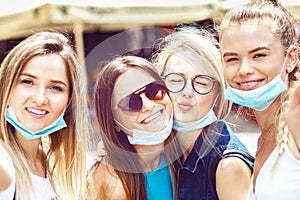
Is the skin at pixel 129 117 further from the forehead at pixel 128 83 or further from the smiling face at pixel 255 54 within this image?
the smiling face at pixel 255 54

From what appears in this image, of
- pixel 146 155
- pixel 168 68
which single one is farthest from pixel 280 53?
pixel 146 155

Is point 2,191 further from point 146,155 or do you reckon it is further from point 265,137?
point 265,137

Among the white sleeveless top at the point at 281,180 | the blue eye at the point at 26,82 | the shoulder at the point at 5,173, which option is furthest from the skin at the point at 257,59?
the shoulder at the point at 5,173

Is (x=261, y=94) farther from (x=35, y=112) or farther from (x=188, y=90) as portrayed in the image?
(x=35, y=112)

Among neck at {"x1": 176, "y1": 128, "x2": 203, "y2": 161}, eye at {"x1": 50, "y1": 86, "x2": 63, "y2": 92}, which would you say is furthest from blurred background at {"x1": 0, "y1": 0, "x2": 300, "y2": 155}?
eye at {"x1": 50, "y1": 86, "x2": 63, "y2": 92}

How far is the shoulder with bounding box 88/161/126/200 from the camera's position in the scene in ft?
8.07

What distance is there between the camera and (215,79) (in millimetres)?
2512

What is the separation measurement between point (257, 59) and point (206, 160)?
499 millimetres

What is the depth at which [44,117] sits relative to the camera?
2365mm

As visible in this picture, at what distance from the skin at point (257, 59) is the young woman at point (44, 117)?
2.20ft

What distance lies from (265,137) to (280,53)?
1.11 feet

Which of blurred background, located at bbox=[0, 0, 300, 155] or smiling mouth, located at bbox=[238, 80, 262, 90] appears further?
blurred background, located at bbox=[0, 0, 300, 155]

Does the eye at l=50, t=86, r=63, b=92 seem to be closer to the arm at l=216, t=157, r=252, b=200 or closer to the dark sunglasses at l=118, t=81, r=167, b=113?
the dark sunglasses at l=118, t=81, r=167, b=113

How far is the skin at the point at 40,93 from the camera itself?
7.64 ft
